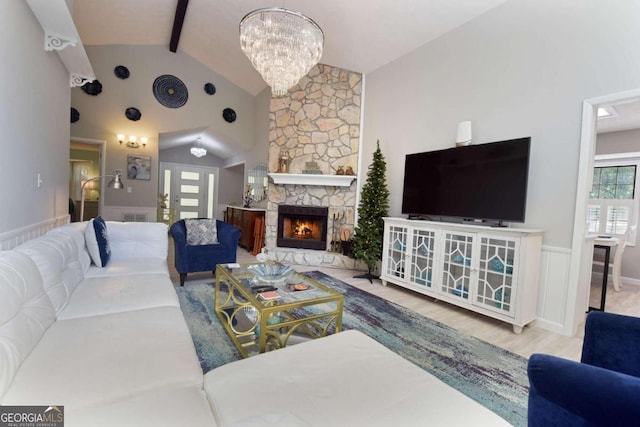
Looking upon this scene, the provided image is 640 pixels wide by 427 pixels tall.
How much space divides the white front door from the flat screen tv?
20.9 feet

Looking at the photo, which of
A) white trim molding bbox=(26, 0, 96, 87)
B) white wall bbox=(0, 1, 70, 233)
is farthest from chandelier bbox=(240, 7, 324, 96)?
white wall bbox=(0, 1, 70, 233)

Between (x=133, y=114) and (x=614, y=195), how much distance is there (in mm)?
8741

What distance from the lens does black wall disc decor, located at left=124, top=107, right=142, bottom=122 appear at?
554 cm

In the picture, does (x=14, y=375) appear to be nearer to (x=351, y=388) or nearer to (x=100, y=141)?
(x=351, y=388)

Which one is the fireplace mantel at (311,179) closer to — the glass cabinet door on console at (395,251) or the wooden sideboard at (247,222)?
the wooden sideboard at (247,222)

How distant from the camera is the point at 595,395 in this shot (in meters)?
0.72

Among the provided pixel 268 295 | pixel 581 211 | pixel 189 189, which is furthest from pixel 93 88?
pixel 581 211

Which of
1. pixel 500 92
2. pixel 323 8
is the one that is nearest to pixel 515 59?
pixel 500 92

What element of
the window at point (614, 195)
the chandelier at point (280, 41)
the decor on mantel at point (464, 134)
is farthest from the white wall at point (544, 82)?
the window at point (614, 195)

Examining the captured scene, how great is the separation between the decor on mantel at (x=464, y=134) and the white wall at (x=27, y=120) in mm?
3846

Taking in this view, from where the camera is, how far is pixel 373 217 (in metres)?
4.18

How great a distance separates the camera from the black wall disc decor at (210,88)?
621cm

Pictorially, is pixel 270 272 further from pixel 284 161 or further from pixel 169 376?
pixel 284 161
